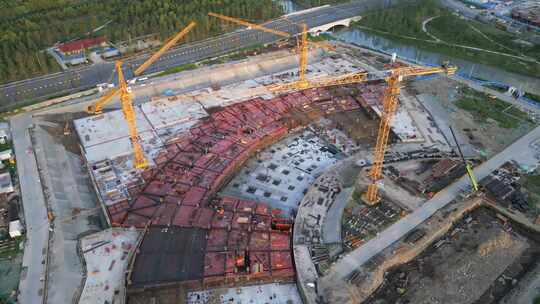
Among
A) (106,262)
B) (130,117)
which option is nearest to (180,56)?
(130,117)

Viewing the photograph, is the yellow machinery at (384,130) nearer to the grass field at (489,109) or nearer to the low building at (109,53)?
the grass field at (489,109)

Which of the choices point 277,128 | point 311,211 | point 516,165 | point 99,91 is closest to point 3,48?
point 99,91

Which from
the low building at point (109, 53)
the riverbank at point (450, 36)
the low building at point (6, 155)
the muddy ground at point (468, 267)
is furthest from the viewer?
the riverbank at point (450, 36)

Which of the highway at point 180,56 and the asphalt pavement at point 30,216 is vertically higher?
the highway at point 180,56

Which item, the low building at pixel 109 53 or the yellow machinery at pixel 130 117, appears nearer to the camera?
the yellow machinery at pixel 130 117

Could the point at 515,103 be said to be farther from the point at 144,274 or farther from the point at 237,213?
the point at 144,274

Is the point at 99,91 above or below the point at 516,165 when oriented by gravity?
above

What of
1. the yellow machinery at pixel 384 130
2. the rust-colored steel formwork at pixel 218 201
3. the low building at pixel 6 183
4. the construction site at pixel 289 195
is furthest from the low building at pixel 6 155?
the yellow machinery at pixel 384 130
